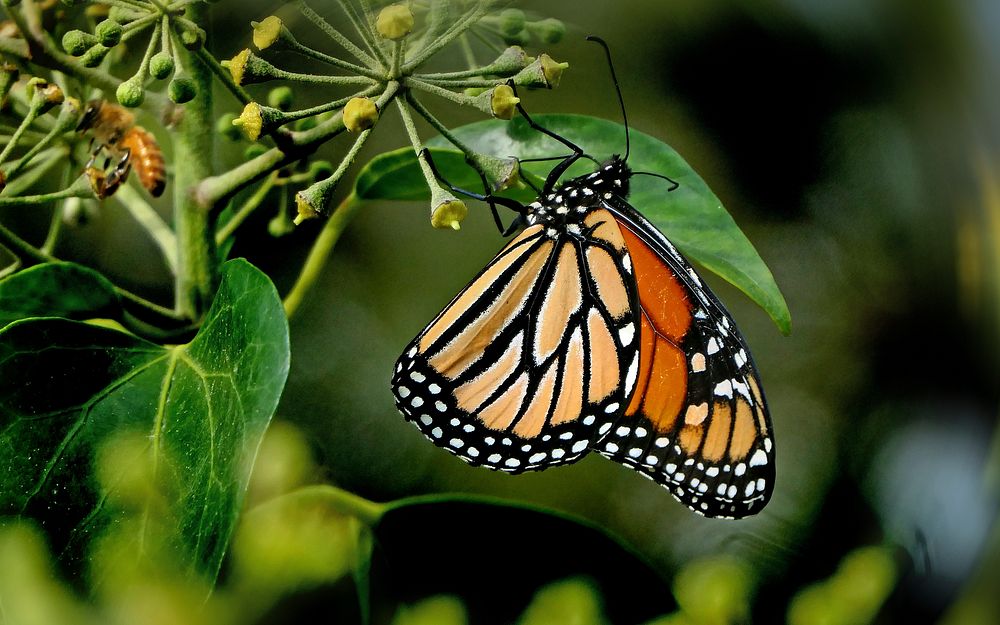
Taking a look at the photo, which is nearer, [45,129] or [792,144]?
[45,129]

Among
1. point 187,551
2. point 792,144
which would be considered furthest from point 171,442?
point 792,144

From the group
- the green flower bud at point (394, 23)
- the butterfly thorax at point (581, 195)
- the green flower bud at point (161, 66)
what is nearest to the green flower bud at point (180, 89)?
the green flower bud at point (161, 66)

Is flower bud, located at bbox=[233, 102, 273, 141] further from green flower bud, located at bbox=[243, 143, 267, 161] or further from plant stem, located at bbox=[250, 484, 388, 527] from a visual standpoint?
plant stem, located at bbox=[250, 484, 388, 527]

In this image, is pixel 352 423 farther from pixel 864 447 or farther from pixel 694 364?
pixel 864 447

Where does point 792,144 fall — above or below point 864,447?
above

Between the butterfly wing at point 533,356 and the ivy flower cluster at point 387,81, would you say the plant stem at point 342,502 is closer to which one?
the butterfly wing at point 533,356

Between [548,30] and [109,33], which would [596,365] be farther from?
[109,33]

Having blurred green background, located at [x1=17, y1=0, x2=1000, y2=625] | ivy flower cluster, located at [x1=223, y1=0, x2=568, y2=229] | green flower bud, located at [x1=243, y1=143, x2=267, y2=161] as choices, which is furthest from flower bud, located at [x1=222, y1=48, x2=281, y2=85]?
blurred green background, located at [x1=17, y1=0, x2=1000, y2=625]

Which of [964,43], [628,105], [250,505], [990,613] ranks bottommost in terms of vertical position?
[250,505]
